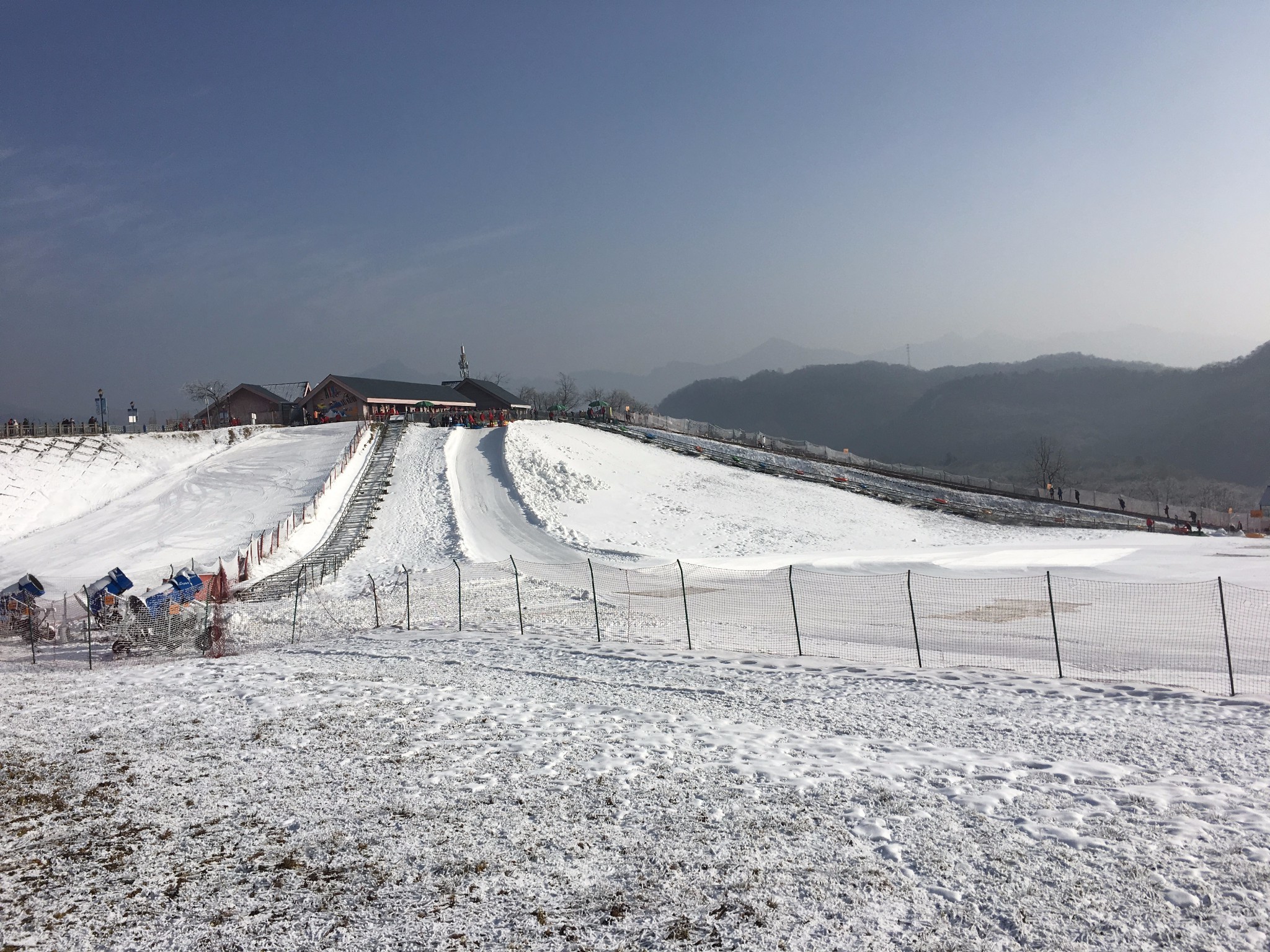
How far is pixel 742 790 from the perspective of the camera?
28.0 feet

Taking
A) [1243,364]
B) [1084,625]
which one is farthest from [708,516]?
[1243,364]

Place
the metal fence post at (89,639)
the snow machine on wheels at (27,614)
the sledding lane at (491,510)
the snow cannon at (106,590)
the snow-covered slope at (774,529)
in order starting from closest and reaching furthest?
the metal fence post at (89,639), the snow machine on wheels at (27,614), the snow cannon at (106,590), the snow-covered slope at (774,529), the sledding lane at (491,510)

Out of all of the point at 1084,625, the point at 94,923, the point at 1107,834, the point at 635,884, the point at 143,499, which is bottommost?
the point at 1084,625

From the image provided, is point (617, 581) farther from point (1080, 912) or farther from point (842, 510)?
point (842, 510)

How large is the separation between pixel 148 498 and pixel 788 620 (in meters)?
41.0

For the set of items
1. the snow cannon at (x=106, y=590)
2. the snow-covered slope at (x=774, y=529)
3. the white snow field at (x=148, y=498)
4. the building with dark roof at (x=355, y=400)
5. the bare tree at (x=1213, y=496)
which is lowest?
the bare tree at (x=1213, y=496)

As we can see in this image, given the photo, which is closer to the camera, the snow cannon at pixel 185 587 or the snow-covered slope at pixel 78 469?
the snow cannon at pixel 185 587

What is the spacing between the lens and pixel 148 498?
44.8m

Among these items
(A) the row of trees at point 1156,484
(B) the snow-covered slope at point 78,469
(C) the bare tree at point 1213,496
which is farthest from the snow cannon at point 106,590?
(C) the bare tree at point 1213,496

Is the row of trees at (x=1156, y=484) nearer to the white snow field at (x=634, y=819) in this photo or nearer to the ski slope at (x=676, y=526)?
the ski slope at (x=676, y=526)

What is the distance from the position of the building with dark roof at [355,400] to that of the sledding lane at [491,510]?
1761 centimetres

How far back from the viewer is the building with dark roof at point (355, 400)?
69.6 m

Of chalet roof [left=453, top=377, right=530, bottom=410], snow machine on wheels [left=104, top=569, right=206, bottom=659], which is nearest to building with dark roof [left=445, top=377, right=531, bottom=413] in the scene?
chalet roof [left=453, top=377, right=530, bottom=410]

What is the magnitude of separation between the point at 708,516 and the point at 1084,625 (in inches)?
1017
